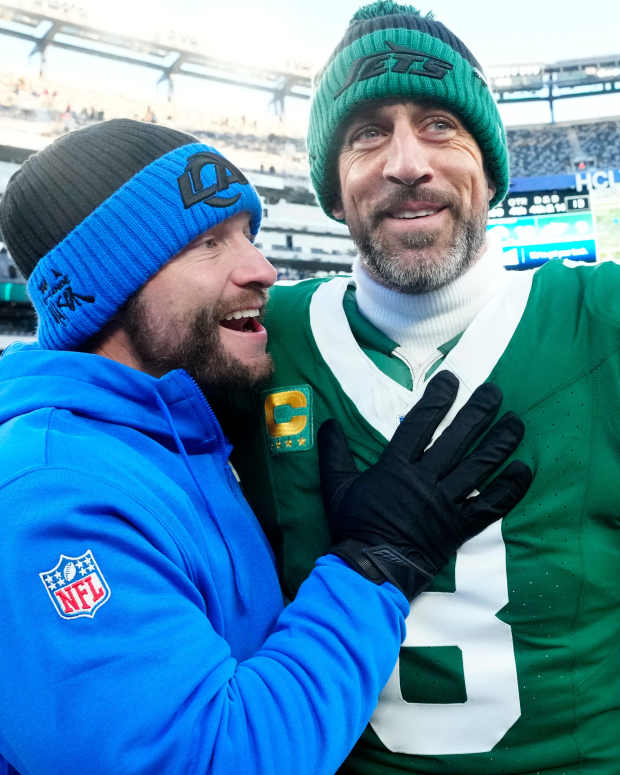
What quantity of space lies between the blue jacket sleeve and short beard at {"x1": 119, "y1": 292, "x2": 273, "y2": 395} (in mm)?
420

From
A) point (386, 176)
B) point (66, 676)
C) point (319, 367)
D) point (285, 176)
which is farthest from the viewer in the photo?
point (285, 176)

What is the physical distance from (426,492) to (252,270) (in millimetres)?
598

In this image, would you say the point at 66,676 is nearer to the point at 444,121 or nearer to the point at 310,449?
the point at 310,449

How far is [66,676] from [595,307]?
105cm

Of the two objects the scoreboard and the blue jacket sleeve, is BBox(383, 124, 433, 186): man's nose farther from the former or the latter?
the scoreboard

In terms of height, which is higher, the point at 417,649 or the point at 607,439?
the point at 607,439

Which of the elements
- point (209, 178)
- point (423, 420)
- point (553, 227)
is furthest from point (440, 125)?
point (553, 227)

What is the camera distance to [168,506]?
3.94 feet

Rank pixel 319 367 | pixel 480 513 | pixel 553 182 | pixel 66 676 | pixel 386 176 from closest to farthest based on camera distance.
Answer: pixel 66 676
pixel 480 513
pixel 386 176
pixel 319 367
pixel 553 182

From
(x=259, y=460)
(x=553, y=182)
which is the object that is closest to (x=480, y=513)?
(x=259, y=460)

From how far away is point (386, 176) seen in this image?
1.47 meters

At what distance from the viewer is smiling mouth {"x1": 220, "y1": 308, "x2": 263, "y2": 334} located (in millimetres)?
1552

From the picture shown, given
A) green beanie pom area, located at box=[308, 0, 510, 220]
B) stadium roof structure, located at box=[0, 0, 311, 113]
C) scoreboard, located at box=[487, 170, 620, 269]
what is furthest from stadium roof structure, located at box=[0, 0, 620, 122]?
green beanie pom area, located at box=[308, 0, 510, 220]

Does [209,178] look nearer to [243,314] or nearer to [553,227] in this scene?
[243,314]
